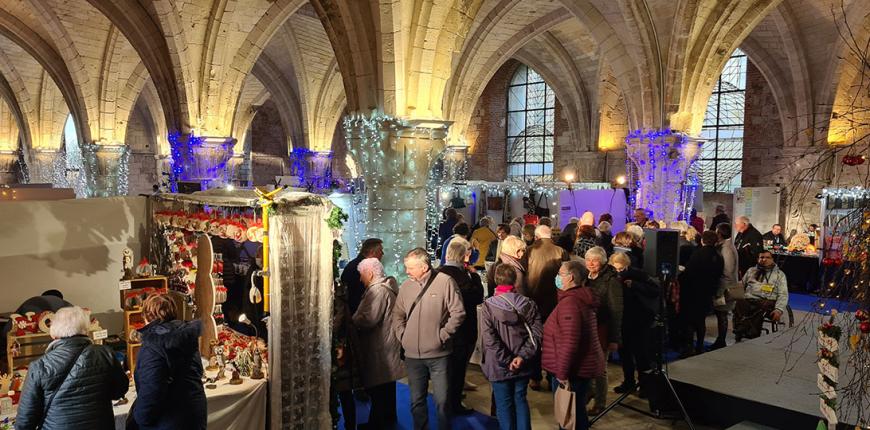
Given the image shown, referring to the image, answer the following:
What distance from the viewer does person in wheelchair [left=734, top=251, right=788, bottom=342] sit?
6031 mm

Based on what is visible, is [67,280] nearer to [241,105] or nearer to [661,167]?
[661,167]

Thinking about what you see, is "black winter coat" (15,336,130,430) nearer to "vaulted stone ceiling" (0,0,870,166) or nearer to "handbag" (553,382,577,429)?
"handbag" (553,382,577,429)

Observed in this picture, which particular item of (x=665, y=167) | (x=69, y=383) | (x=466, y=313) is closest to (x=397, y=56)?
(x=466, y=313)

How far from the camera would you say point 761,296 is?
6141 millimetres

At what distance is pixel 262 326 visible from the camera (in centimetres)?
422

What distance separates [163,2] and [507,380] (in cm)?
819

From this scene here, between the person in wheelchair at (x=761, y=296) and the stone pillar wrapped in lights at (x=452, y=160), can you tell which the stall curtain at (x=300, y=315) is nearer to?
the person in wheelchair at (x=761, y=296)

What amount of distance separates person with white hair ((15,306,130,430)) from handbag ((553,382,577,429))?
2.63 metres

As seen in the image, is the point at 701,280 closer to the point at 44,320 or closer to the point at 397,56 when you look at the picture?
the point at 397,56

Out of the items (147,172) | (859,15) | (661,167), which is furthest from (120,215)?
(147,172)

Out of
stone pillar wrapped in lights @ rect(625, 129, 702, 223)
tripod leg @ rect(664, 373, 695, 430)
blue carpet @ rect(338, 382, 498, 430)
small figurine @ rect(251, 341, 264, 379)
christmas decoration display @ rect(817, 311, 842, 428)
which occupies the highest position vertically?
stone pillar wrapped in lights @ rect(625, 129, 702, 223)

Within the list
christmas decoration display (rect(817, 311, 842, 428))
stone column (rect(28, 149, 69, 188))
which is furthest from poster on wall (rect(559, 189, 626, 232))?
stone column (rect(28, 149, 69, 188))

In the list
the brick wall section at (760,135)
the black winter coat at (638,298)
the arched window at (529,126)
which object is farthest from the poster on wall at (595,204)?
the arched window at (529,126)

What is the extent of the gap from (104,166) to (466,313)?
11773 millimetres
